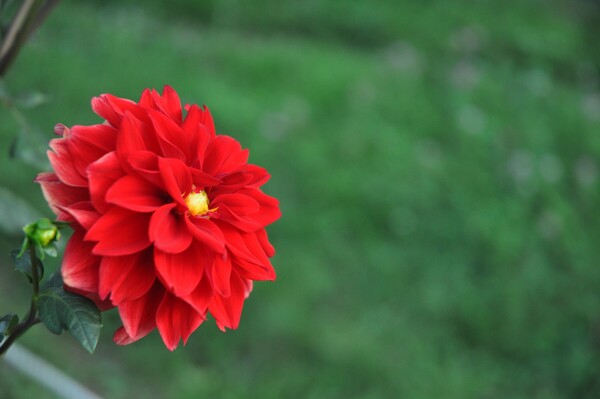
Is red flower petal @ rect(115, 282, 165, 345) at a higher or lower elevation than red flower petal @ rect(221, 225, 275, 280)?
lower

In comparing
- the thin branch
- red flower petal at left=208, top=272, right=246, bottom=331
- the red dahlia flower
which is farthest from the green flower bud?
the thin branch

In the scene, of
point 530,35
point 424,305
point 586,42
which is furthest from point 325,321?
point 586,42

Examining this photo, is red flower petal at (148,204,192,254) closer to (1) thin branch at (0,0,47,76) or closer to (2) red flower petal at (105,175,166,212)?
(2) red flower petal at (105,175,166,212)

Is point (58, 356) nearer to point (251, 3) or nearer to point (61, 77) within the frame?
point (61, 77)

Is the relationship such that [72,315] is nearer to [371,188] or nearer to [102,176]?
[102,176]

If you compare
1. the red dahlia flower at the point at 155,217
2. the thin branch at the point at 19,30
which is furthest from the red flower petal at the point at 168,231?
the thin branch at the point at 19,30

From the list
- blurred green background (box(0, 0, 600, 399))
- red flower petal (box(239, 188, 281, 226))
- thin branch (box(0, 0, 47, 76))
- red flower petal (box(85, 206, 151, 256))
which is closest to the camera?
red flower petal (box(85, 206, 151, 256))

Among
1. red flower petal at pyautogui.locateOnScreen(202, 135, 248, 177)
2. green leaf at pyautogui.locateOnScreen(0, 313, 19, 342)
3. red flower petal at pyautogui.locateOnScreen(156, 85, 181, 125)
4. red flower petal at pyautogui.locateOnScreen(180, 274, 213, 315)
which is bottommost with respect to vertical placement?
green leaf at pyautogui.locateOnScreen(0, 313, 19, 342)

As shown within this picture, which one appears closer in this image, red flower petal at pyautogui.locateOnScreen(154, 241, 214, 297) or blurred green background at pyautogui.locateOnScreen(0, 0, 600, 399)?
red flower petal at pyautogui.locateOnScreen(154, 241, 214, 297)
